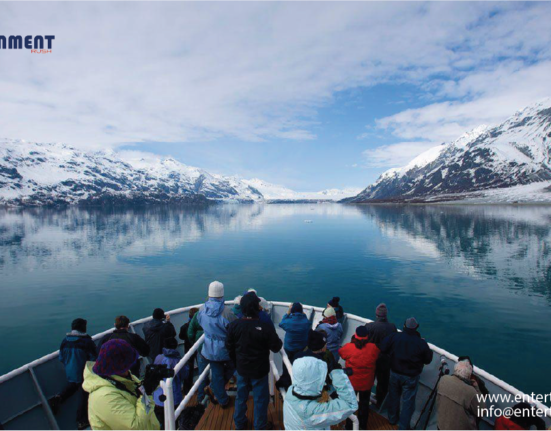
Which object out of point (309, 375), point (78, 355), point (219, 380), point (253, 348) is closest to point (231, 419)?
point (219, 380)

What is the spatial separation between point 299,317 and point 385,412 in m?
4.45

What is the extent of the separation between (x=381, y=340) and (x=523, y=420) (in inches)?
126

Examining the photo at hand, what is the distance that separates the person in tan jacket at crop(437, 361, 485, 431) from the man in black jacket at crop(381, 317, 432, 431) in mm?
1089

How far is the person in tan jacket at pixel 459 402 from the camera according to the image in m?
5.66

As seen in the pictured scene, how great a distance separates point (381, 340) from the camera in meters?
8.16

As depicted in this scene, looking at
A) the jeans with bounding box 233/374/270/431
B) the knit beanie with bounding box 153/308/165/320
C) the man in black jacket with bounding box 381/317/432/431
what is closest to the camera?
the jeans with bounding box 233/374/270/431

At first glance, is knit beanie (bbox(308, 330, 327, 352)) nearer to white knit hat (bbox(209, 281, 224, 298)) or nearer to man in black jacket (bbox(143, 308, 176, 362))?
white knit hat (bbox(209, 281, 224, 298))

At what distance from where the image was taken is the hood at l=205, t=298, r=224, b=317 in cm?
693

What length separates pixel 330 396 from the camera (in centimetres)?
462

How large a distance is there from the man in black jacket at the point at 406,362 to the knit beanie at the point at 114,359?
6101mm

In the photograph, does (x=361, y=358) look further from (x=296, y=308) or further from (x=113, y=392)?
(x=113, y=392)

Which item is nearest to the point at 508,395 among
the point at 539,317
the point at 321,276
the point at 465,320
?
the point at 465,320

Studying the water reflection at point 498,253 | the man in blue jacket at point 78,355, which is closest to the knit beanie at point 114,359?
the man in blue jacket at point 78,355

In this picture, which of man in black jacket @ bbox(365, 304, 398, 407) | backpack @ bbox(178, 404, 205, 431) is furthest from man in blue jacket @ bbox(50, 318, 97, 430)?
man in black jacket @ bbox(365, 304, 398, 407)
